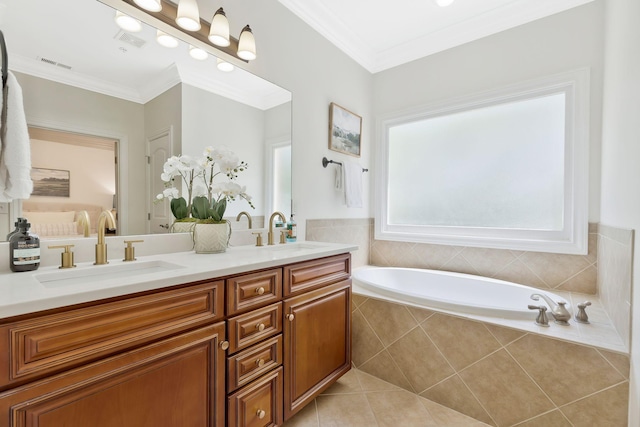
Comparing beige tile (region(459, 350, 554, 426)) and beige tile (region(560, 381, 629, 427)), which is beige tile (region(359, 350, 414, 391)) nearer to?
beige tile (region(459, 350, 554, 426))

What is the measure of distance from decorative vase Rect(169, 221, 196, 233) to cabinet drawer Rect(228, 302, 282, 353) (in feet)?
1.97

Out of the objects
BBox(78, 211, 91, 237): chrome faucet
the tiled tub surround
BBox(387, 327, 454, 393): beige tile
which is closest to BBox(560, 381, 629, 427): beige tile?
the tiled tub surround

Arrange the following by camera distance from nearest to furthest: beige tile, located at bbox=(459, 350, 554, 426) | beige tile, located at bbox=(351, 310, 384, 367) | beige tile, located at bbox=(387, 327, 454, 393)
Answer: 1. beige tile, located at bbox=(459, 350, 554, 426)
2. beige tile, located at bbox=(387, 327, 454, 393)
3. beige tile, located at bbox=(351, 310, 384, 367)

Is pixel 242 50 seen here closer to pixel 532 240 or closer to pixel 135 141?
pixel 135 141

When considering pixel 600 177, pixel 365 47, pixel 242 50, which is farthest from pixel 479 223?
pixel 242 50

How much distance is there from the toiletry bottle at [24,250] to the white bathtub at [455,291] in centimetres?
177

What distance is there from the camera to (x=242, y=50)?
174 centimetres

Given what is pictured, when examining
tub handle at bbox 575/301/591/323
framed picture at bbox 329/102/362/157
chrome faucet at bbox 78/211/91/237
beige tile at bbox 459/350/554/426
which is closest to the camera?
chrome faucet at bbox 78/211/91/237

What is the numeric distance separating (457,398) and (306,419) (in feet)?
2.83

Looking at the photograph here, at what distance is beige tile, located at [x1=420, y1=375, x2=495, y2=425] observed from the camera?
5.17ft

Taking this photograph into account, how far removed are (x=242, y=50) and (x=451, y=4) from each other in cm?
168

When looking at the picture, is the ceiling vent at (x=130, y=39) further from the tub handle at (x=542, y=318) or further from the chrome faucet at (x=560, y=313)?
the chrome faucet at (x=560, y=313)

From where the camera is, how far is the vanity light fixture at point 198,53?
1596 mm

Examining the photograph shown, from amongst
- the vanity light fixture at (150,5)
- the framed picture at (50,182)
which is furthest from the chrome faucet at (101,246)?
the vanity light fixture at (150,5)
